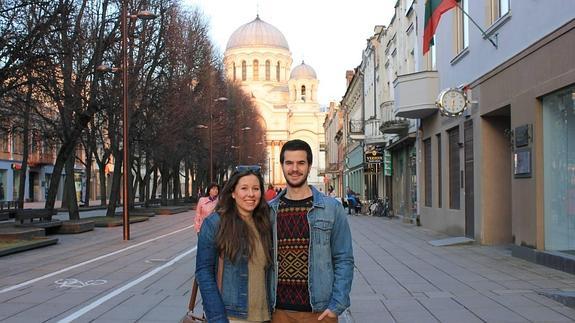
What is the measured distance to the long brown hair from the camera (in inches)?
147

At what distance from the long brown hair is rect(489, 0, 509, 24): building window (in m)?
12.3

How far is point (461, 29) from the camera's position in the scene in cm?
1930

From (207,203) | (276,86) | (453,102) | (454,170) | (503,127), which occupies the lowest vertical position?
(207,203)

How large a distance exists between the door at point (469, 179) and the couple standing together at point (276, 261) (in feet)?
47.1

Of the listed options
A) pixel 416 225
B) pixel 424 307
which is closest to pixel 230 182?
pixel 424 307

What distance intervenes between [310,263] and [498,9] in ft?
44.1

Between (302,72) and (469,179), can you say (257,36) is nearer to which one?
(302,72)

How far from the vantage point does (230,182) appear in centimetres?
403

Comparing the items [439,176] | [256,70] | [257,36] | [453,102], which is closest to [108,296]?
[453,102]

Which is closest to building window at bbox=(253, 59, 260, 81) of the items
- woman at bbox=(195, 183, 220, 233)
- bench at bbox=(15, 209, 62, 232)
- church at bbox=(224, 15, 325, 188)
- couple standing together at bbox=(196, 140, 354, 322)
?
church at bbox=(224, 15, 325, 188)

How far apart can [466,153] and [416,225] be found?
8.29m

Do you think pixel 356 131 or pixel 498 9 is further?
pixel 356 131

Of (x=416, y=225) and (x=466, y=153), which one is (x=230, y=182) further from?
(x=416, y=225)

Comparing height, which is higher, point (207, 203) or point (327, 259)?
point (207, 203)
